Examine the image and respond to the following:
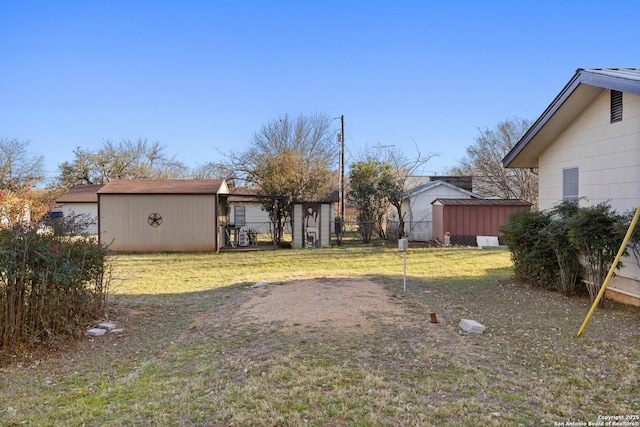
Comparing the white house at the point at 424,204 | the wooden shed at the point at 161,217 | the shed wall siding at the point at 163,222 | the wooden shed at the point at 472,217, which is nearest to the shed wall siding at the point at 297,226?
the wooden shed at the point at 161,217

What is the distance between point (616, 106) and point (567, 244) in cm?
247

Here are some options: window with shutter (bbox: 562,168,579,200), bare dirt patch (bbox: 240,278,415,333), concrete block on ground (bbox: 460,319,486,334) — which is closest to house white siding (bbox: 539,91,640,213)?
window with shutter (bbox: 562,168,579,200)

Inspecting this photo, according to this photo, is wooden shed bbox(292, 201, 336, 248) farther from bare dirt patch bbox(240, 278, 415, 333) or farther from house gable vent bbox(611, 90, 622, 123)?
house gable vent bbox(611, 90, 622, 123)

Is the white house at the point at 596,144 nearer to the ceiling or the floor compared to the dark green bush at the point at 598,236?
nearer to the ceiling

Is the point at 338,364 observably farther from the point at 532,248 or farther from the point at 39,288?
the point at 532,248

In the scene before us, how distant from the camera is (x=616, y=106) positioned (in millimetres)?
6945

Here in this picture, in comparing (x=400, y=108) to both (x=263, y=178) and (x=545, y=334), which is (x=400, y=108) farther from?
(x=545, y=334)

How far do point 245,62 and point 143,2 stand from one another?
221 inches

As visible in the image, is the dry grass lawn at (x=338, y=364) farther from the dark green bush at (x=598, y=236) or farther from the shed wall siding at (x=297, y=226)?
the shed wall siding at (x=297, y=226)

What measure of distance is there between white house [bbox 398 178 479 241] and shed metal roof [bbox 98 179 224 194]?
9.35m

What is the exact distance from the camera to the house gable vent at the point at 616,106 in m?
6.85

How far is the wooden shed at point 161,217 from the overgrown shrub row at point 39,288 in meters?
11.2

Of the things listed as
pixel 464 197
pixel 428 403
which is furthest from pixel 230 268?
pixel 464 197

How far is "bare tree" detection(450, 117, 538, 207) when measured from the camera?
24367mm
